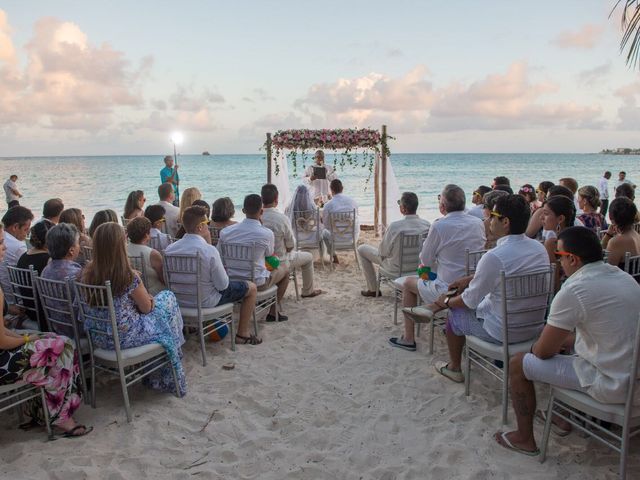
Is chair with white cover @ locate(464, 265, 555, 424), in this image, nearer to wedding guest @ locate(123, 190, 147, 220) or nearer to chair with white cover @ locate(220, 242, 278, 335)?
chair with white cover @ locate(220, 242, 278, 335)

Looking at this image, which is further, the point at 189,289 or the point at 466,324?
the point at 189,289

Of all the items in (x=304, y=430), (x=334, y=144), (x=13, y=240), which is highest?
(x=334, y=144)

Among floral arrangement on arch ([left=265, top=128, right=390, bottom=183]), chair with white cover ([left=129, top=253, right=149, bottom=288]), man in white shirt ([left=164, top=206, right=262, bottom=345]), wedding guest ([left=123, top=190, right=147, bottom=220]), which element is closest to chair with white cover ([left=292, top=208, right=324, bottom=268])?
wedding guest ([left=123, top=190, right=147, bottom=220])

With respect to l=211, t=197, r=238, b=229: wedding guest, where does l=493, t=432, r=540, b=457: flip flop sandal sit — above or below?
below

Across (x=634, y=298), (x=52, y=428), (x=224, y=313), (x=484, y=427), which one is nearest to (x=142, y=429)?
(x=52, y=428)

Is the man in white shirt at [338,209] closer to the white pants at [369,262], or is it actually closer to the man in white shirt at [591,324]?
the white pants at [369,262]

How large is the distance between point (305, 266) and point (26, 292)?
11.0 ft

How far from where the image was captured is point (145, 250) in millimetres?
4055

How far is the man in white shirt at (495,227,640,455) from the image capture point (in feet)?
7.38

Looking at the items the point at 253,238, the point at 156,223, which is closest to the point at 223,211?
the point at 253,238

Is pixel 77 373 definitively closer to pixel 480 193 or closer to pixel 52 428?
pixel 52 428

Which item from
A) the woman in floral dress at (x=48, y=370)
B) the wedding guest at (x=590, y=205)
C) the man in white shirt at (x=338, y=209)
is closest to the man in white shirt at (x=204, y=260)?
the woman in floral dress at (x=48, y=370)

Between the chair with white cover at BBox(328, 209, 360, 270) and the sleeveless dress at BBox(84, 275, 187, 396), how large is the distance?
3917 mm

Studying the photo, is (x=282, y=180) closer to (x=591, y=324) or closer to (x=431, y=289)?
(x=431, y=289)
